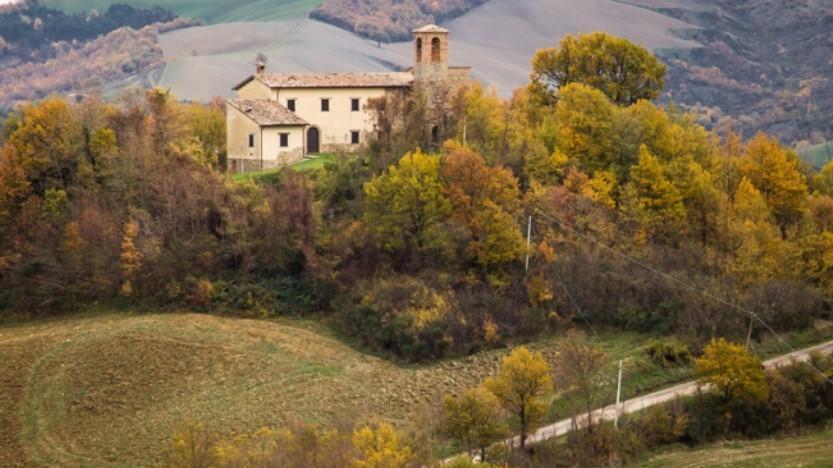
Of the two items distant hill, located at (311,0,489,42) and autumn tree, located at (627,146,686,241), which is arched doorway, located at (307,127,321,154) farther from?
distant hill, located at (311,0,489,42)

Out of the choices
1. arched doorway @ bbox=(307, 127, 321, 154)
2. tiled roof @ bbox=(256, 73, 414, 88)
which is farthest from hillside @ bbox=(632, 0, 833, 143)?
arched doorway @ bbox=(307, 127, 321, 154)

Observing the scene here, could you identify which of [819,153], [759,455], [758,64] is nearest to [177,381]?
[759,455]

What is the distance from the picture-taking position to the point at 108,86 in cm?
10881

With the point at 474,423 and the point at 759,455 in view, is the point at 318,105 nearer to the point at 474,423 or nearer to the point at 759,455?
the point at 474,423

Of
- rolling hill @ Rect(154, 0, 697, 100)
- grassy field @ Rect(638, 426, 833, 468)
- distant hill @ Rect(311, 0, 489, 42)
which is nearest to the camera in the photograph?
grassy field @ Rect(638, 426, 833, 468)

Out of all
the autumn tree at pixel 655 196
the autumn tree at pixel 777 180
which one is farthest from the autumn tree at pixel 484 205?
the autumn tree at pixel 777 180

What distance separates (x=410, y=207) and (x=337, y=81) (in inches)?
471

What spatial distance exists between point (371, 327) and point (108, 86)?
222 ft

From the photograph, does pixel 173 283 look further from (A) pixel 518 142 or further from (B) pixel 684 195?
(B) pixel 684 195

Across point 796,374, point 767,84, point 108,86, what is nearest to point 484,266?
point 796,374

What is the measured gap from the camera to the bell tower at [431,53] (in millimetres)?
59438

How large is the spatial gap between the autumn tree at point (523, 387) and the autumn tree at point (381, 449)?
5841 mm

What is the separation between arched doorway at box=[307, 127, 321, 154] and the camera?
6031cm

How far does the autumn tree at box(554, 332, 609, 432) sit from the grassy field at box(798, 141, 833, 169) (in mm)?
53058
